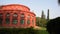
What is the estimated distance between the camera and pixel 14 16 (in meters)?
55.5

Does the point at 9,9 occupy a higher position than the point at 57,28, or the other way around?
the point at 9,9

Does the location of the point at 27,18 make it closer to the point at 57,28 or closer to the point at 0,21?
the point at 0,21

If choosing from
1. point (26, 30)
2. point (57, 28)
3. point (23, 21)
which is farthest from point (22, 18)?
point (57, 28)

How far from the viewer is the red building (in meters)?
54.5

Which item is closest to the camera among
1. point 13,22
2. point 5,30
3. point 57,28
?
point 57,28

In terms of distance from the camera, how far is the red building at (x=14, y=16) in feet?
179

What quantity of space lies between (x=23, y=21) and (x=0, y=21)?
813 cm

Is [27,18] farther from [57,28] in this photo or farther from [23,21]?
[57,28]

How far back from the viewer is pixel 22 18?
55406mm

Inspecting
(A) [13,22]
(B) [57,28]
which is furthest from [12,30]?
(A) [13,22]

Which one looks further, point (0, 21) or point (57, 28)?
point (0, 21)

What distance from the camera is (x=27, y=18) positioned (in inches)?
2216

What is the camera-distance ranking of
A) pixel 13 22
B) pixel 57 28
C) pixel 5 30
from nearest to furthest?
pixel 57 28
pixel 5 30
pixel 13 22

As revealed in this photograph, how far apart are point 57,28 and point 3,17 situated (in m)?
47.5
